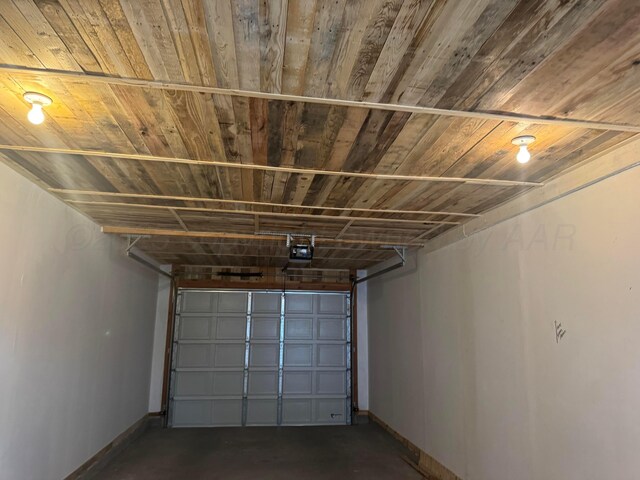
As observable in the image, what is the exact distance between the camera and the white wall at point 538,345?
94.1 inches

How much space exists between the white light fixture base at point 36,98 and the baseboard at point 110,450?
11.6 feet

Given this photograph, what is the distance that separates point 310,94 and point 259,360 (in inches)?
242

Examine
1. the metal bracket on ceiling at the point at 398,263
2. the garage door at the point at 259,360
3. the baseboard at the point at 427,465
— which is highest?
the metal bracket on ceiling at the point at 398,263

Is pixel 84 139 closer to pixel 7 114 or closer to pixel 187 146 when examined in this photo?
pixel 7 114

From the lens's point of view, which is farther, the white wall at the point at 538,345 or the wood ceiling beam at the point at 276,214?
the wood ceiling beam at the point at 276,214

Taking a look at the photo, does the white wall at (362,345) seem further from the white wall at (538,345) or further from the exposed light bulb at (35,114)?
the exposed light bulb at (35,114)

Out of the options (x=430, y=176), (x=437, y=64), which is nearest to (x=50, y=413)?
(x=430, y=176)

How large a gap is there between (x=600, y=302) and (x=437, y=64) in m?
1.87

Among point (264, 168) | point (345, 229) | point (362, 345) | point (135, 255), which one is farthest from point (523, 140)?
point (362, 345)

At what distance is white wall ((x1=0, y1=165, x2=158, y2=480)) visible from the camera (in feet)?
9.69

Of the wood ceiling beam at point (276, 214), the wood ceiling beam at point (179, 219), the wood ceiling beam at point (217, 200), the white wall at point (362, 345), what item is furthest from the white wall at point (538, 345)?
the wood ceiling beam at point (179, 219)

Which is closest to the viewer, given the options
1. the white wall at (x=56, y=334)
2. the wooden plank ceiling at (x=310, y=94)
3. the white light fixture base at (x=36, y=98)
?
the wooden plank ceiling at (x=310, y=94)

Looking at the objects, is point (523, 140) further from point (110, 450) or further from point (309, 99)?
point (110, 450)

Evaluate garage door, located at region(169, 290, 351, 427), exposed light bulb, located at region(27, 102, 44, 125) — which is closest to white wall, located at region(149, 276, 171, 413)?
garage door, located at region(169, 290, 351, 427)
